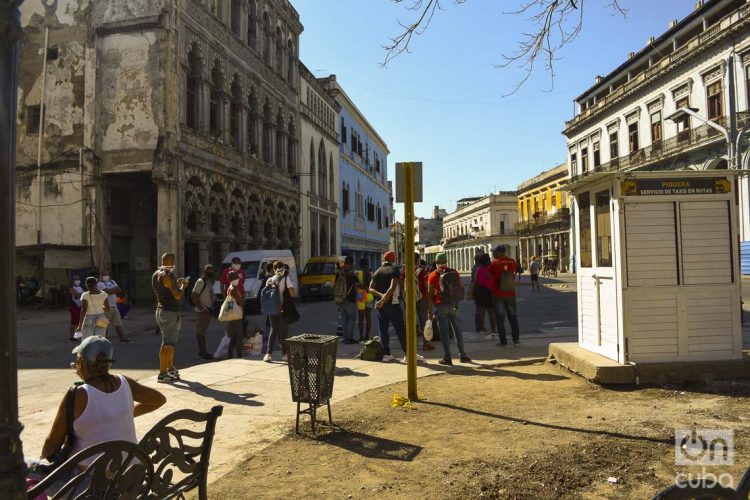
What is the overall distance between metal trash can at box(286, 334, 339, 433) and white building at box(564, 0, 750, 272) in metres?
23.8

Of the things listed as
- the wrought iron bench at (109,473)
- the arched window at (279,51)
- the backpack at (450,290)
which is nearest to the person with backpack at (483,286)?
the backpack at (450,290)

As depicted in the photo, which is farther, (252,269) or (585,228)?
(252,269)

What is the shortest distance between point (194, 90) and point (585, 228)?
67.8 feet

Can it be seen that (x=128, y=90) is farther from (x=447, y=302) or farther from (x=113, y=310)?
(x=447, y=302)

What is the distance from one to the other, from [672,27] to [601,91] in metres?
12.0

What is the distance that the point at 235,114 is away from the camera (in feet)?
90.3

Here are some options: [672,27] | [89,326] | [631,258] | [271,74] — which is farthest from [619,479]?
[672,27]

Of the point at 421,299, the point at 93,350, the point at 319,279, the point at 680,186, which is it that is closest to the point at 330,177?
the point at 319,279

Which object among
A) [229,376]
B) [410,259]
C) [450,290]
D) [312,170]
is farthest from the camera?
[312,170]

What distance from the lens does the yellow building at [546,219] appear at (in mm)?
57250

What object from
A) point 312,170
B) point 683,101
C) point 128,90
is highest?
point 683,101

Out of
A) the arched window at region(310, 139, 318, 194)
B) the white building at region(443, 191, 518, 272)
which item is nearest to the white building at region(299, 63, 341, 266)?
the arched window at region(310, 139, 318, 194)

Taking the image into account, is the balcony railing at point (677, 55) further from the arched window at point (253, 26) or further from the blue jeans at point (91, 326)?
the blue jeans at point (91, 326)

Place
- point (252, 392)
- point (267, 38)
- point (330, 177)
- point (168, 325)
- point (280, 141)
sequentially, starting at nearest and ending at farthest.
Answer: point (252, 392), point (168, 325), point (267, 38), point (280, 141), point (330, 177)
